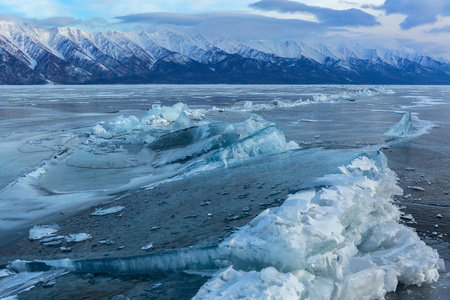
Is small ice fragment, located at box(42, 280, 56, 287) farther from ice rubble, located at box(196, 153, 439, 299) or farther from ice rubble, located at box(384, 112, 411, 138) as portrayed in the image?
ice rubble, located at box(384, 112, 411, 138)

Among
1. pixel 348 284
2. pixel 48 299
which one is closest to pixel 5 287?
pixel 48 299

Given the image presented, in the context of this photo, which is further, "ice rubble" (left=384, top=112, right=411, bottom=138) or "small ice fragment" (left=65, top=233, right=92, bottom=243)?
"ice rubble" (left=384, top=112, right=411, bottom=138)

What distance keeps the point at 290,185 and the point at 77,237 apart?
3.31 m

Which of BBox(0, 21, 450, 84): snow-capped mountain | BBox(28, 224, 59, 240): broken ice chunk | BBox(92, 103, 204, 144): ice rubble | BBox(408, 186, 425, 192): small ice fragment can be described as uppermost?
BBox(0, 21, 450, 84): snow-capped mountain

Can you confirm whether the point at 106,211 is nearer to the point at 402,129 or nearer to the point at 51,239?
the point at 51,239

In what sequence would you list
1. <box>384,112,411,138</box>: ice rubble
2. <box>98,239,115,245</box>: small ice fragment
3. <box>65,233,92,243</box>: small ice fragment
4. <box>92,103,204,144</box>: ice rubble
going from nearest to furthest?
1. <box>98,239,115,245</box>: small ice fragment
2. <box>65,233,92,243</box>: small ice fragment
3. <box>384,112,411,138</box>: ice rubble
4. <box>92,103,204,144</box>: ice rubble

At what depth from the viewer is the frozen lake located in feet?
10.9

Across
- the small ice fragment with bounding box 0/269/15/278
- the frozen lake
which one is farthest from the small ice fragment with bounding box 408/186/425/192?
the small ice fragment with bounding box 0/269/15/278

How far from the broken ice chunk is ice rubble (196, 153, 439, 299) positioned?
272cm

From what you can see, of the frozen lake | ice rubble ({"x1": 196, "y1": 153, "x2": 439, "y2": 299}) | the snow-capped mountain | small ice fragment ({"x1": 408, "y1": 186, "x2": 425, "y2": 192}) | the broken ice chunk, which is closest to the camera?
ice rubble ({"x1": 196, "y1": 153, "x2": 439, "y2": 299})

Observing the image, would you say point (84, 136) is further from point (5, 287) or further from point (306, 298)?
point (306, 298)

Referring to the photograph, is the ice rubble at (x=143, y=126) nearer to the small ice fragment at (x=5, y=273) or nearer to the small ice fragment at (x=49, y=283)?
the small ice fragment at (x=5, y=273)

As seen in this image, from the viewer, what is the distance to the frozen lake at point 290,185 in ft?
10.9

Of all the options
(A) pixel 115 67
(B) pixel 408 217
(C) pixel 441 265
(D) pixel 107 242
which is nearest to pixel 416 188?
(B) pixel 408 217
